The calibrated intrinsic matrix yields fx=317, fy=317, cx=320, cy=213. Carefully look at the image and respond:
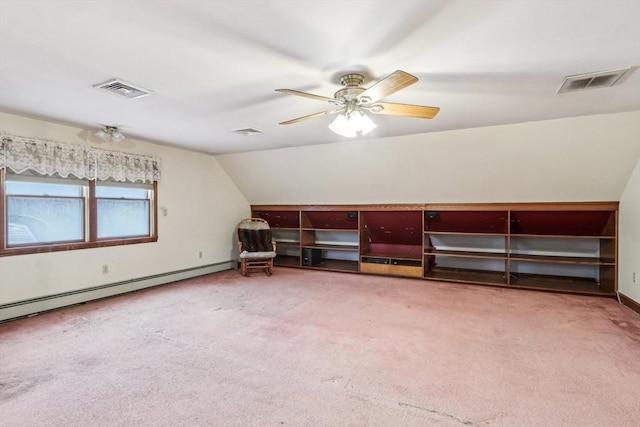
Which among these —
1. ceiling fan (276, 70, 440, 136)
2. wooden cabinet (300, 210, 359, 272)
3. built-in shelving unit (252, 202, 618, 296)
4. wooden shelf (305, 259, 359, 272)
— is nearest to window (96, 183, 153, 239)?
built-in shelving unit (252, 202, 618, 296)

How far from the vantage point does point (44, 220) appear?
3641mm

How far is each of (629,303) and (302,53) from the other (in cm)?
448

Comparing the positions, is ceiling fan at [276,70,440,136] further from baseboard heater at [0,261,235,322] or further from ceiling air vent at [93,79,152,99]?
baseboard heater at [0,261,235,322]

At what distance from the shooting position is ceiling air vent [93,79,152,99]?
96.5 inches

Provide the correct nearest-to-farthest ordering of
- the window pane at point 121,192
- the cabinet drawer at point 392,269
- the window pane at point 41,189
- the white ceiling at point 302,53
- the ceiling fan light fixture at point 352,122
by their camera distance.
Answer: the white ceiling at point 302,53
the ceiling fan light fixture at point 352,122
the window pane at point 41,189
the window pane at point 121,192
the cabinet drawer at point 392,269

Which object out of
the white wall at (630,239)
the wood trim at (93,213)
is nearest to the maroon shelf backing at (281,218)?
the wood trim at (93,213)

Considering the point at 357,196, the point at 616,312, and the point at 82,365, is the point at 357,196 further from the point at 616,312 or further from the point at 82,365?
the point at 82,365

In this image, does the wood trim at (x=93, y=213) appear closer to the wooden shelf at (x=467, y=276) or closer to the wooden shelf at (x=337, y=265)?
the wooden shelf at (x=337, y=265)

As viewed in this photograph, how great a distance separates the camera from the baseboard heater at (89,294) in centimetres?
335

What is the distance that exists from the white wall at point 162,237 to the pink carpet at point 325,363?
1.31 feet

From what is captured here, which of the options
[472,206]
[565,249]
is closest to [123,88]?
[472,206]

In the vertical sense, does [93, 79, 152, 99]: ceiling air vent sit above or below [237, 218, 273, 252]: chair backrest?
above

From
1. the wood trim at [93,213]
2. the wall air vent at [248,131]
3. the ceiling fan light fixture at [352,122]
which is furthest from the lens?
the wood trim at [93,213]

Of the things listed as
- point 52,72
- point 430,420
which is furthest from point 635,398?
point 52,72
